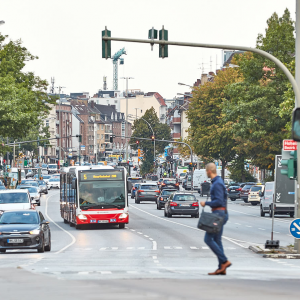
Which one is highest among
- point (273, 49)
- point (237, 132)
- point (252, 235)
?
point (273, 49)

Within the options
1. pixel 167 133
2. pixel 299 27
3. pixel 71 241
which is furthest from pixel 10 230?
pixel 167 133

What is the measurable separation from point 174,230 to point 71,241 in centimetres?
724

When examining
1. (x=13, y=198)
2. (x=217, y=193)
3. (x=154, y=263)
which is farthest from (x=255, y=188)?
(x=217, y=193)

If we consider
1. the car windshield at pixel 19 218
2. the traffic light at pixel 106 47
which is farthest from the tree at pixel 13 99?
the traffic light at pixel 106 47

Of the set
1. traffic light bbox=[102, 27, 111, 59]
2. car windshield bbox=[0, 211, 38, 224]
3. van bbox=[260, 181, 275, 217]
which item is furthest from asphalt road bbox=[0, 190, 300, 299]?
traffic light bbox=[102, 27, 111, 59]

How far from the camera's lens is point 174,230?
34031 mm

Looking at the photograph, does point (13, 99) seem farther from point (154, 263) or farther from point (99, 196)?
point (154, 263)

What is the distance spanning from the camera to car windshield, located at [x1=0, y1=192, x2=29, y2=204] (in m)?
38.0

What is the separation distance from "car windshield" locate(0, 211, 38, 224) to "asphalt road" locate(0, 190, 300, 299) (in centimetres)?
92

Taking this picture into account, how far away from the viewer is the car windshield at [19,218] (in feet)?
76.1

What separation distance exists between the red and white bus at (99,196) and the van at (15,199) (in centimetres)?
352

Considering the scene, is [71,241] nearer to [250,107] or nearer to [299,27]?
[299,27]

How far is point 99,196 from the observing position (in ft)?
113

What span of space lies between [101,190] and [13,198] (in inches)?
236
